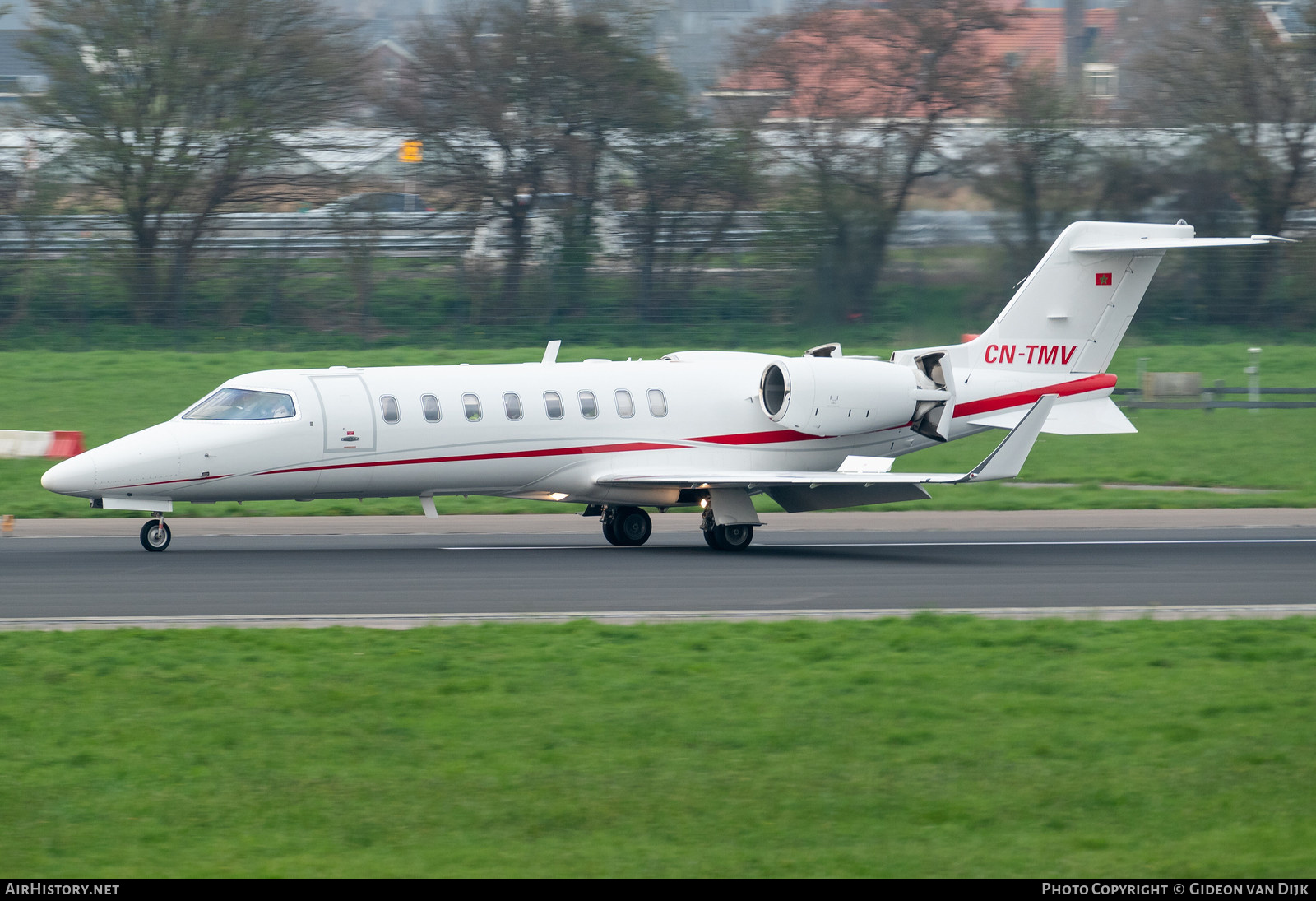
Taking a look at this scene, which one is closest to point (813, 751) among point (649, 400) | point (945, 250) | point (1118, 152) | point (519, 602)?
point (519, 602)

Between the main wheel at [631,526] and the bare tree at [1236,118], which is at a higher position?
the bare tree at [1236,118]

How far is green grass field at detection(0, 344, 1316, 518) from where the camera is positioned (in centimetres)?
2414

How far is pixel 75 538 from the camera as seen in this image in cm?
2011

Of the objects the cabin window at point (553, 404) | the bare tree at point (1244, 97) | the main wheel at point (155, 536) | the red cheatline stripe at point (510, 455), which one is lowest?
the main wheel at point (155, 536)

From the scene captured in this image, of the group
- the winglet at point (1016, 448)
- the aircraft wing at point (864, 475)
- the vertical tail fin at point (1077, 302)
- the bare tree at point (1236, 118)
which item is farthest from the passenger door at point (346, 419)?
the bare tree at point (1236, 118)

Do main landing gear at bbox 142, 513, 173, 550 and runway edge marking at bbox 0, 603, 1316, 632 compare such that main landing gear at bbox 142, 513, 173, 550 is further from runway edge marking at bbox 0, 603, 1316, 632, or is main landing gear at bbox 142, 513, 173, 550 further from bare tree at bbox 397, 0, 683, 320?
bare tree at bbox 397, 0, 683, 320

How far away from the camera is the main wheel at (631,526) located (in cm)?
2016

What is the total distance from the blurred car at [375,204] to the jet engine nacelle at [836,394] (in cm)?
2002

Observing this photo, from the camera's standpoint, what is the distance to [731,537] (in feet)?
64.2

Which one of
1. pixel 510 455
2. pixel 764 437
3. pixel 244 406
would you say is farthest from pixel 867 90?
pixel 244 406

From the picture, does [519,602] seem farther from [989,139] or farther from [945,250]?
[989,139]

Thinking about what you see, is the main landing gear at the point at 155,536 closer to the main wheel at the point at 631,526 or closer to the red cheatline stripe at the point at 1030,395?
the main wheel at the point at 631,526

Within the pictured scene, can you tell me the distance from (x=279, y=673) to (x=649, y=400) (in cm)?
992

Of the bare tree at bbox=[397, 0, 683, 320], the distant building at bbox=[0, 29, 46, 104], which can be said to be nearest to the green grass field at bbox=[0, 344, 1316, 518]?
the bare tree at bbox=[397, 0, 683, 320]
